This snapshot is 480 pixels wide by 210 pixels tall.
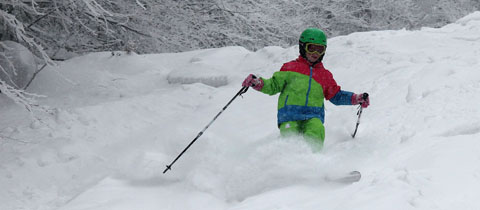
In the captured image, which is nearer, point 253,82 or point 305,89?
point 253,82

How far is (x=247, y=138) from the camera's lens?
4.98 meters

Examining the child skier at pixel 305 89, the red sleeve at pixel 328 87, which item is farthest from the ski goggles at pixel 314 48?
the red sleeve at pixel 328 87

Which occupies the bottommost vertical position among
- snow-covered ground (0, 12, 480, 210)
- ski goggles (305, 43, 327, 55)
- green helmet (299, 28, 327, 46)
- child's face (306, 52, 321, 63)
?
snow-covered ground (0, 12, 480, 210)

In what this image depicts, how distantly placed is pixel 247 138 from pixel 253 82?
1.10 meters

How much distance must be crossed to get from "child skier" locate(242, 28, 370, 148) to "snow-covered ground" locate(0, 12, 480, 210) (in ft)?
0.87

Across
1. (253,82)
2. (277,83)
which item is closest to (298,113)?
(277,83)

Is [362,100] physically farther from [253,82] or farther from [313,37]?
[253,82]

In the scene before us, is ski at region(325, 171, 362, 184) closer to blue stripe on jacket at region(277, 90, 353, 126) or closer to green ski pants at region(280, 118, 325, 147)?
green ski pants at region(280, 118, 325, 147)

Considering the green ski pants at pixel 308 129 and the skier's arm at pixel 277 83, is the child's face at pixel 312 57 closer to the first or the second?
the skier's arm at pixel 277 83

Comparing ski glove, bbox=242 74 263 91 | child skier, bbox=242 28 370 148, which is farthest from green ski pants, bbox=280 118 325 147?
ski glove, bbox=242 74 263 91

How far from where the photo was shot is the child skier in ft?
13.4

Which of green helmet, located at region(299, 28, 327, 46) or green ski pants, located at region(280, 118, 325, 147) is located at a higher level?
green helmet, located at region(299, 28, 327, 46)

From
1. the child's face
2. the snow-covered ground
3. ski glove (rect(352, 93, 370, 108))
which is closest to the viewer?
the snow-covered ground

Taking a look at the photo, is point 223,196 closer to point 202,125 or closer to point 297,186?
point 297,186
